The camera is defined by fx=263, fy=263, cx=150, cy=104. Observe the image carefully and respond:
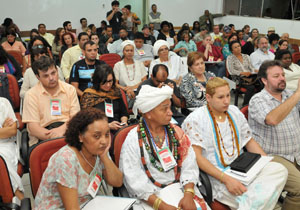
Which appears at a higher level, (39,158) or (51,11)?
(51,11)

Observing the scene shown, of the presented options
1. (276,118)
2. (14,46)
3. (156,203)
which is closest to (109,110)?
(156,203)

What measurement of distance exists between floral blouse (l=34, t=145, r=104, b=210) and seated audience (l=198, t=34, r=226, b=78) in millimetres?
4558

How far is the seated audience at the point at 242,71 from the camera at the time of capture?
15.7 feet

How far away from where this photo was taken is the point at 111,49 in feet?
21.5

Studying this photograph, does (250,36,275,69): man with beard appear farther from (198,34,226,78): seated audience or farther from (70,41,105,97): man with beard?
(70,41,105,97): man with beard

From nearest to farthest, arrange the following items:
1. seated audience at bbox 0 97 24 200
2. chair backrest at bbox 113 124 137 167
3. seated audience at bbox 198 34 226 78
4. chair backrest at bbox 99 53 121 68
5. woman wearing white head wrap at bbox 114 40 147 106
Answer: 1. chair backrest at bbox 113 124 137 167
2. seated audience at bbox 0 97 24 200
3. woman wearing white head wrap at bbox 114 40 147 106
4. chair backrest at bbox 99 53 121 68
5. seated audience at bbox 198 34 226 78

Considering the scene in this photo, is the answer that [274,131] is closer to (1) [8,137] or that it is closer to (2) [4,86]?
(1) [8,137]

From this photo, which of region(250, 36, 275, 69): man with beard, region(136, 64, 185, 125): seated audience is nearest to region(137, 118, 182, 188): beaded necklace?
region(136, 64, 185, 125): seated audience

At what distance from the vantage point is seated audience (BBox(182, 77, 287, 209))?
6.22 ft

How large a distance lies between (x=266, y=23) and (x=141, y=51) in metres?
7.18

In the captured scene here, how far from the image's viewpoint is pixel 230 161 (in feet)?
7.19

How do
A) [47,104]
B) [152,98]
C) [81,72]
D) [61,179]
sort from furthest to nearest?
1. [81,72]
2. [47,104]
3. [152,98]
4. [61,179]

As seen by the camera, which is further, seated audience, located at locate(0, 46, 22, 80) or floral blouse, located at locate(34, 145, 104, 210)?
seated audience, located at locate(0, 46, 22, 80)

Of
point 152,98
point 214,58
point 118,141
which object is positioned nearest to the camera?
point 152,98
